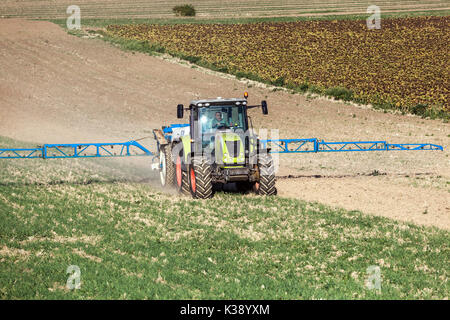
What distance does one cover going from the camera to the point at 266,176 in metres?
15.8

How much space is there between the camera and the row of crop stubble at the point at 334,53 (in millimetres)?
38812

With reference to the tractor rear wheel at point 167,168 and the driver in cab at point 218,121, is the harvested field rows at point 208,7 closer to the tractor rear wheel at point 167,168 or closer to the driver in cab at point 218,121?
the tractor rear wheel at point 167,168

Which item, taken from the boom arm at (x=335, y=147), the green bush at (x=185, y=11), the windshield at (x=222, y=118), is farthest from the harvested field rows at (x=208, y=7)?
the windshield at (x=222, y=118)

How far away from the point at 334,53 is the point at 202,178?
35.9 m

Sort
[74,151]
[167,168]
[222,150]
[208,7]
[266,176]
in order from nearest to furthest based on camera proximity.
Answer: [222,150], [266,176], [167,168], [74,151], [208,7]

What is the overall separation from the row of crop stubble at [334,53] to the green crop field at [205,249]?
22.9 metres

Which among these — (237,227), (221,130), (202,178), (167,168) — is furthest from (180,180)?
(237,227)

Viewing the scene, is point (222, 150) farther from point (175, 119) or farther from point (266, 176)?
point (175, 119)

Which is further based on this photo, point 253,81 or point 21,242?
point 253,81

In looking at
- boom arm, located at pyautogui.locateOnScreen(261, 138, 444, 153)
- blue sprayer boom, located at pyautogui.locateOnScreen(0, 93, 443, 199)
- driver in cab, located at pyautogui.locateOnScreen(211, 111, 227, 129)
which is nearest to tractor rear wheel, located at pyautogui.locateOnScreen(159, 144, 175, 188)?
blue sprayer boom, located at pyautogui.locateOnScreen(0, 93, 443, 199)

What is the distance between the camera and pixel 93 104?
38.6m
